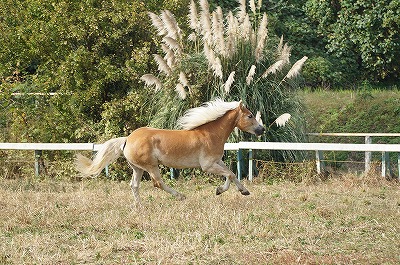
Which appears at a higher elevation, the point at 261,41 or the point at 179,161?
the point at 261,41

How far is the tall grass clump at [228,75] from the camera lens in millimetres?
18344

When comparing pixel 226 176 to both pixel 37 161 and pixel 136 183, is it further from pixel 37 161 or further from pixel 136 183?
pixel 37 161

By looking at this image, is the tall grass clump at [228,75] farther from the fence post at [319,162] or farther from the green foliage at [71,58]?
the green foliage at [71,58]

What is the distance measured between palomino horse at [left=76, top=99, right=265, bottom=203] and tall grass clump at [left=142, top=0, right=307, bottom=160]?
12.6ft

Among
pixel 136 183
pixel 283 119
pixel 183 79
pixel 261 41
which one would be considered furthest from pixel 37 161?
pixel 136 183

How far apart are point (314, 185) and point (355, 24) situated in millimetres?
12063

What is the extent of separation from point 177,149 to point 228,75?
203 inches

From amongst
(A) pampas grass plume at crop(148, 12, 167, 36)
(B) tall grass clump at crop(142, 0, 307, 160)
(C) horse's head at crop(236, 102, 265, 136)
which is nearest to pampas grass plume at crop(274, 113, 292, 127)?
(B) tall grass clump at crop(142, 0, 307, 160)

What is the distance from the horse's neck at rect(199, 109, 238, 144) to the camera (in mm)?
14156

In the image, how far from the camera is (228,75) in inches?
733

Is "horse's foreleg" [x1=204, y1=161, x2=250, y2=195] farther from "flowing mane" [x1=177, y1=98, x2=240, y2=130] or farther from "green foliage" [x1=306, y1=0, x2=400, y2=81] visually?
"green foliage" [x1=306, y1=0, x2=400, y2=81]

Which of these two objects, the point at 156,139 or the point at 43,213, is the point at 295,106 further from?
the point at 43,213

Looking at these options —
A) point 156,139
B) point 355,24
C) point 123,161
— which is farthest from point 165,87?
point 355,24

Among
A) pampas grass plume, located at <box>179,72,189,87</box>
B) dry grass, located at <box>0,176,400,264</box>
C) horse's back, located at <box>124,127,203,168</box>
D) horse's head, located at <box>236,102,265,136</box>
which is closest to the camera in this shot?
dry grass, located at <box>0,176,400,264</box>
